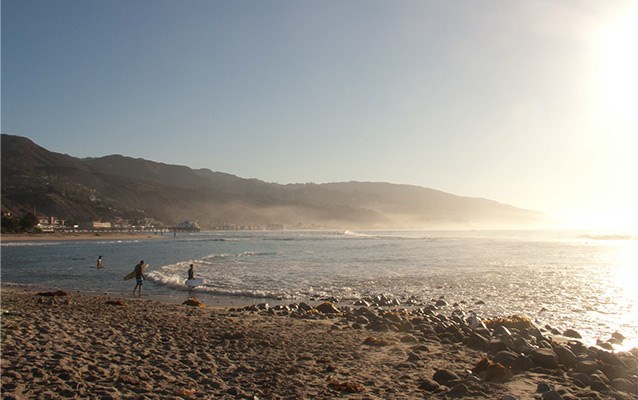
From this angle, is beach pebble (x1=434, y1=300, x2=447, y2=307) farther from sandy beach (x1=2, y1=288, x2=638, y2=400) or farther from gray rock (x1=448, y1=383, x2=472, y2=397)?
gray rock (x1=448, y1=383, x2=472, y2=397)

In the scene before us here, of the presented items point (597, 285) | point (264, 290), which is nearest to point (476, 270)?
point (597, 285)

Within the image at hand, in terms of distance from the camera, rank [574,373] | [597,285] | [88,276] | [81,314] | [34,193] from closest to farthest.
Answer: [574,373], [81,314], [597,285], [88,276], [34,193]

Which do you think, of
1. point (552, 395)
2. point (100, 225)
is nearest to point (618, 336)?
point (552, 395)

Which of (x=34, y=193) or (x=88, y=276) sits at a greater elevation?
(x=34, y=193)

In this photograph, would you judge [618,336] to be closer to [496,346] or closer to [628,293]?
[496,346]

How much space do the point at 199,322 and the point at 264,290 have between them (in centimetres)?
988

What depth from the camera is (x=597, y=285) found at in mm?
25688

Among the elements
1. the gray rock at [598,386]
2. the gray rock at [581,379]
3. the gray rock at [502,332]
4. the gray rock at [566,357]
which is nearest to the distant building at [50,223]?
the gray rock at [502,332]

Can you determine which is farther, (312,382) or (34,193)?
(34,193)

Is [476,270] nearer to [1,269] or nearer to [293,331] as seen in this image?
[293,331]

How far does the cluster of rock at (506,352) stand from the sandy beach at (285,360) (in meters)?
0.03

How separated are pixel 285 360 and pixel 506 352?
14.5 ft

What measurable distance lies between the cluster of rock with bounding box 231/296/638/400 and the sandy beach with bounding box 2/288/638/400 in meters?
0.03

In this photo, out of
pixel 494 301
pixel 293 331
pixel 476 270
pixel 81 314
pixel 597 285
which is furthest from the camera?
pixel 476 270
